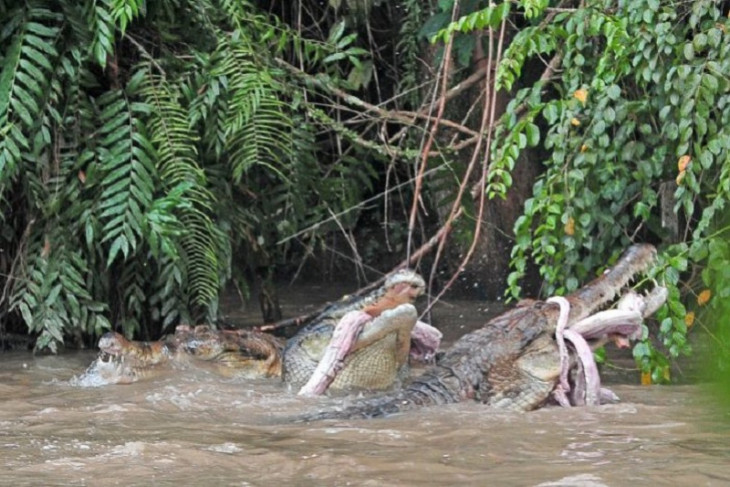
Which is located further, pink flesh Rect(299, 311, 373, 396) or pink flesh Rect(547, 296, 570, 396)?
pink flesh Rect(299, 311, 373, 396)

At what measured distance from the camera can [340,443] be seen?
13.3 feet

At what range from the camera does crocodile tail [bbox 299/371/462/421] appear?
4.55 meters

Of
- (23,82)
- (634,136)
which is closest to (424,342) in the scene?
(634,136)

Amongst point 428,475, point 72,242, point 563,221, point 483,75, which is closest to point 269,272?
point 72,242

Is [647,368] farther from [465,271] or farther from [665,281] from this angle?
[465,271]

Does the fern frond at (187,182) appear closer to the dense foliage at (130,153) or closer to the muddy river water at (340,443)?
the dense foliage at (130,153)

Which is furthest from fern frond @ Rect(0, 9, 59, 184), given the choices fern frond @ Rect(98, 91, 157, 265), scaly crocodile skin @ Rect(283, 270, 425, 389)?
scaly crocodile skin @ Rect(283, 270, 425, 389)

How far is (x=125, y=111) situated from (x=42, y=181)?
22.8 inches

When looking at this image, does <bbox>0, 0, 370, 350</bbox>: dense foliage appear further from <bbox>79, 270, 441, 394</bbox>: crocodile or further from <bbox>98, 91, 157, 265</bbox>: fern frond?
<bbox>79, 270, 441, 394</bbox>: crocodile

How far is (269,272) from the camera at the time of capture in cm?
725

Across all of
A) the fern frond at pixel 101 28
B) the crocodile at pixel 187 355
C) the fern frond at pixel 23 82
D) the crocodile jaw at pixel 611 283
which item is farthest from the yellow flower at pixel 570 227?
the fern frond at pixel 23 82

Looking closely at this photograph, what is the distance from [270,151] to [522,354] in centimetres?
210

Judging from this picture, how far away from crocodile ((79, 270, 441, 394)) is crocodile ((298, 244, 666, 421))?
0.27m

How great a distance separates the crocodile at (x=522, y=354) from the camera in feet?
15.6
